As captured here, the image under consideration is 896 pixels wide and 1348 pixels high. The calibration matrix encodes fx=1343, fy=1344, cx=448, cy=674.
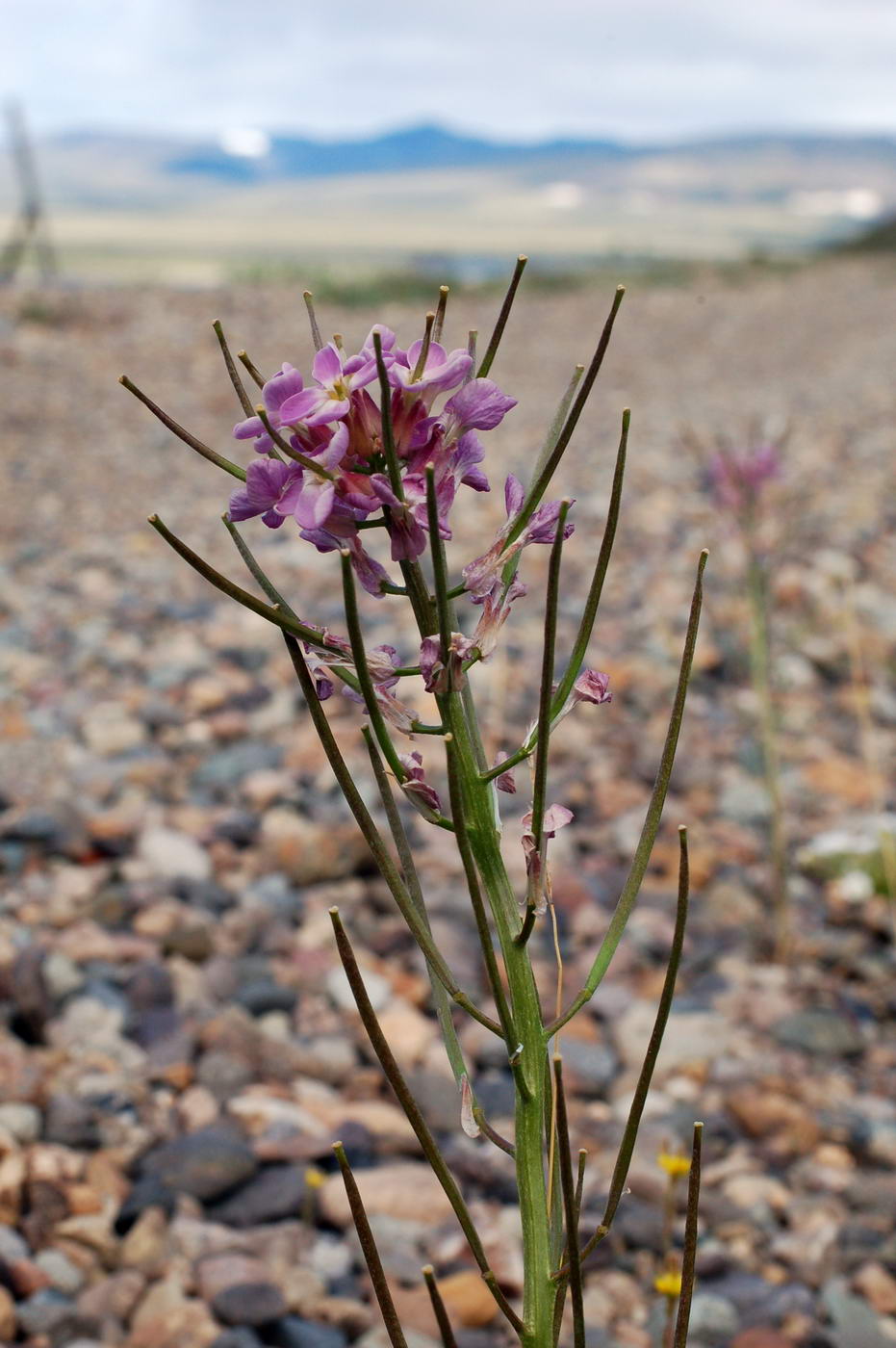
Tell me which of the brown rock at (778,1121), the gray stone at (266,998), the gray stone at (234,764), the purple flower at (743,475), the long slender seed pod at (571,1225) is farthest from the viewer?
the gray stone at (234,764)

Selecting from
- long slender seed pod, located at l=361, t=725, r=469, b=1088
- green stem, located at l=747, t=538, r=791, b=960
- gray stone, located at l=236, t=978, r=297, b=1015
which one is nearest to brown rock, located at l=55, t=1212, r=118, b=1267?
gray stone, located at l=236, t=978, r=297, b=1015

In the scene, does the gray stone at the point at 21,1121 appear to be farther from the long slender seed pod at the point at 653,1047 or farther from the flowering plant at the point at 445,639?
the long slender seed pod at the point at 653,1047

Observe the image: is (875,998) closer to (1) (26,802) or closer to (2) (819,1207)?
(2) (819,1207)

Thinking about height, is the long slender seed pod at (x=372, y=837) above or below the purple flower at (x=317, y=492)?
below

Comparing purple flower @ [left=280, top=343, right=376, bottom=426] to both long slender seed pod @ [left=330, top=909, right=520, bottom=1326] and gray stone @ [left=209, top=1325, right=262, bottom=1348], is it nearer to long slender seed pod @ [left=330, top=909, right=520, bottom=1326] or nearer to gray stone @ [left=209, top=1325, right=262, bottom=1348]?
long slender seed pod @ [left=330, top=909, right=520, bottom=1326]

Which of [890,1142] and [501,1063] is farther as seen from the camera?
[501,1063]

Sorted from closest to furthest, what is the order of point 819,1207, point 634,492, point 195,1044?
point 819,1207, point 195,1044, point 634,492

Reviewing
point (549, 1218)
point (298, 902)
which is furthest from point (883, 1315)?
point (298, 902)

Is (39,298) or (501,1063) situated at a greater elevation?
(39,298)

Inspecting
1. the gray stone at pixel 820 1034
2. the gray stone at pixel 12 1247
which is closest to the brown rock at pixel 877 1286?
the gray stone at pixel 820 1034
